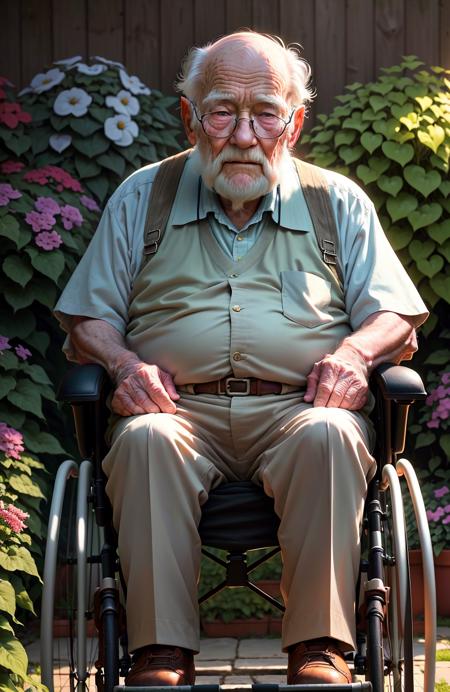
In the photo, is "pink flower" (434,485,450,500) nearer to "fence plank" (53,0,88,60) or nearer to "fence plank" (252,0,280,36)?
"fence plank" (252,0,280,36)

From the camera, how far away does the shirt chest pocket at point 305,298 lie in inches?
119

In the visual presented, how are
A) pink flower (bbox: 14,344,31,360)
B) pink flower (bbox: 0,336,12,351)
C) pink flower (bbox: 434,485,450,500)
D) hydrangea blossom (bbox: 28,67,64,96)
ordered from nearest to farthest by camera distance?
pink flower (bbox: 0,336,12,351) < pink flower (bbox: 14,344,31,360) < pink flower (bbox: 434,485,450,500) < hydrangea blossom (bbox: 28,67,64,96)

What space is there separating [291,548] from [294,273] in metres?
0.72

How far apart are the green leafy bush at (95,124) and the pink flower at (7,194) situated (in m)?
0.36

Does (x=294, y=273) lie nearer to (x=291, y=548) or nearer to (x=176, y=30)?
(x=291, y=548)

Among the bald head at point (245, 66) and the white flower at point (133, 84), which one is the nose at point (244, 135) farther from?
the white flower at point (133, 84)

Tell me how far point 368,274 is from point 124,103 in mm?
2297

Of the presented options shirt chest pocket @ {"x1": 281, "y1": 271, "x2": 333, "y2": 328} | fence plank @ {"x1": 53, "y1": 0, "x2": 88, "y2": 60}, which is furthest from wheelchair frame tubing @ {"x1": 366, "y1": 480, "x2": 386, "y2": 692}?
fence plank @ {"x1": 53, "y1": 0, "x2": 88, "y2": 60}

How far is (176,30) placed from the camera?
18.0 feet

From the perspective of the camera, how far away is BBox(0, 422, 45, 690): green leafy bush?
9.73ft

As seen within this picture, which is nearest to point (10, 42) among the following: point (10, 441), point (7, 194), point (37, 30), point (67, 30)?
point (37, 30)

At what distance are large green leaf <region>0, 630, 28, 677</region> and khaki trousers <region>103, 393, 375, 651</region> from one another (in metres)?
0.39

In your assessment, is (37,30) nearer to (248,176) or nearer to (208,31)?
(208,31)

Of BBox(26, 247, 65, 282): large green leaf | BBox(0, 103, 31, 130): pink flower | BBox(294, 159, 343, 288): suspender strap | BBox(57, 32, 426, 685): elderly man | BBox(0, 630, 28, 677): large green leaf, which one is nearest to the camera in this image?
BBox(57, 32, 426, 685): elderly man
